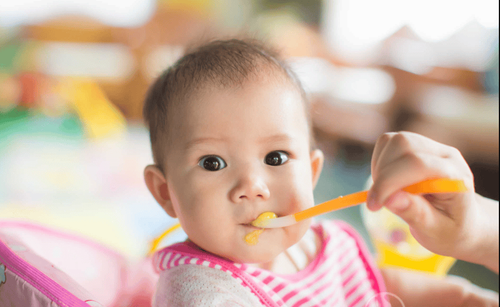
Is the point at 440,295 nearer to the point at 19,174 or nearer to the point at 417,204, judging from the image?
the point at 417,204

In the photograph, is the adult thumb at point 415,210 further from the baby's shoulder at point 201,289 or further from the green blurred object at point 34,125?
the green blurred object at point 34,125

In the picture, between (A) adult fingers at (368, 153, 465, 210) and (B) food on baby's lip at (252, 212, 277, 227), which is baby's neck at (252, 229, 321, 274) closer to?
(B) food on baby's lip at (252, 212, 277, 227)

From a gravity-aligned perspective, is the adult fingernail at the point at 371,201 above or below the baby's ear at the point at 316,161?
above

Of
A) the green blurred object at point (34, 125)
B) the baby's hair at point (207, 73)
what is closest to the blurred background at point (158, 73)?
the green blurred object at point (34, 125)

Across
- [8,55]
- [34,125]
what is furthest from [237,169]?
[8,55]

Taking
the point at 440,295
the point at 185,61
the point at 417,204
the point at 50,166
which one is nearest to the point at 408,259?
the point at 440,295

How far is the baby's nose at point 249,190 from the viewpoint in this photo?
1.39 feet

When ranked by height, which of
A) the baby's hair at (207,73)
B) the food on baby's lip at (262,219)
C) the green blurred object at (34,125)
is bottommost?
the green blurred object at (34,125)

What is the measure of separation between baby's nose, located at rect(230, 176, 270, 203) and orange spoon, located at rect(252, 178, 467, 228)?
3 centimetres

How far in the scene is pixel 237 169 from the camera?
0.44 metres

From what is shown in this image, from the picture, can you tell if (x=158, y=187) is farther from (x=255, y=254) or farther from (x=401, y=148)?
(x=401, y=148)

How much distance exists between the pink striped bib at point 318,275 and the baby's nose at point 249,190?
3.6 inches

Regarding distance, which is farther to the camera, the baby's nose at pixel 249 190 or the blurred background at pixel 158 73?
the blurred background at pixel 158 73

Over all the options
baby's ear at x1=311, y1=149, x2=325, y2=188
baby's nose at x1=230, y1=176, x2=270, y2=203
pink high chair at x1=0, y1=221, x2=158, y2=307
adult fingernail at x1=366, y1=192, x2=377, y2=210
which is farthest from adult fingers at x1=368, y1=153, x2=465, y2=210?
pink high chair at x1=0, y1=221, x2=158, y2=307
